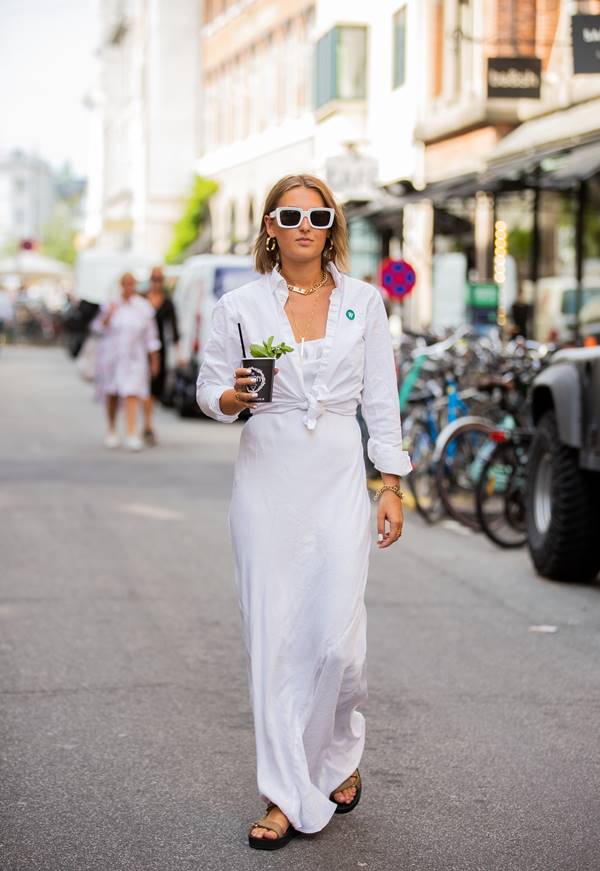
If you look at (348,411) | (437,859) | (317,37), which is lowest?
(437,859)

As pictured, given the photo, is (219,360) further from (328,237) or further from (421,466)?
(421,466)

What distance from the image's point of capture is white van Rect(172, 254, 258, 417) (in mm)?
23688

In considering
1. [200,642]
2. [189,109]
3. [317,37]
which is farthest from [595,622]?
[189,109]

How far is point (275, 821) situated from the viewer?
16.0ft

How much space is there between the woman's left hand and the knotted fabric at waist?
0.30m

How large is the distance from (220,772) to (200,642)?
2.36 metres

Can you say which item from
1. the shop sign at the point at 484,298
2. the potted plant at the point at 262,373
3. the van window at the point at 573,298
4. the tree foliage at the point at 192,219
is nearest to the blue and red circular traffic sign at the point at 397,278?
the shop sign at the point at 484,298

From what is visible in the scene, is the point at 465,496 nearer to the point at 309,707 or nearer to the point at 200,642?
the point at 200,642

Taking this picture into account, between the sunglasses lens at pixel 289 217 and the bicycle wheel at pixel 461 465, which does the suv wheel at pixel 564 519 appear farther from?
the sunglasses lens at pixel 289 217

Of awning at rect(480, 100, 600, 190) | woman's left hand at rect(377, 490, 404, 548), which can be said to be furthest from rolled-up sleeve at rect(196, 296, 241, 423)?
awning at rect(480, 100, 600, 190)

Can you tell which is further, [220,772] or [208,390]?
[220,772]

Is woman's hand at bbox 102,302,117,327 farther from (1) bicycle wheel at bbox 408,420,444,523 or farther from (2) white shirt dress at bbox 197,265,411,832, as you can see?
(2) white shirt dress at bbox 197,265,411,832

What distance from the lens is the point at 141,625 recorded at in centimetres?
848

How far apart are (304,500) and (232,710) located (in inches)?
74.1
